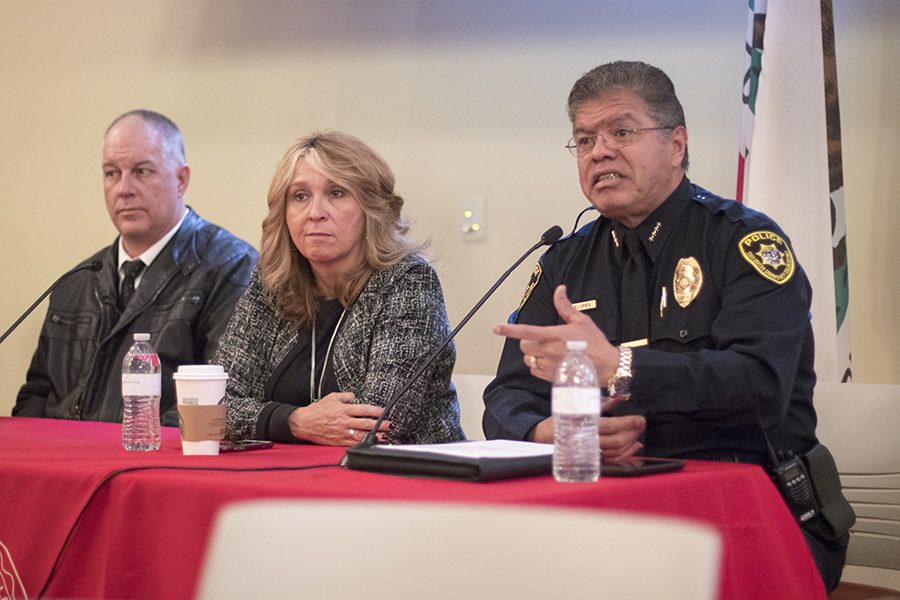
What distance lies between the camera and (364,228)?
3021 millimetres

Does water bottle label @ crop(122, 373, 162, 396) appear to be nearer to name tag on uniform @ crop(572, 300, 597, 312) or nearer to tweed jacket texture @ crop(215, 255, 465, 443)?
tweed jacket texture @ crop(215, 255, 465, 443)

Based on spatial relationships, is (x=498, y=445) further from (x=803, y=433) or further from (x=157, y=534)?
(x=803, y=433)

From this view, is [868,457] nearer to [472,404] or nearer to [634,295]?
[634,295]

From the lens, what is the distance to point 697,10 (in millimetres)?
3695

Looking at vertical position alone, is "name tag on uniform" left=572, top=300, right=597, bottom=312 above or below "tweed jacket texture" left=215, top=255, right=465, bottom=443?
above

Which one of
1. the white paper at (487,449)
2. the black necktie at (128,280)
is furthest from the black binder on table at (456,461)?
the black necktie at (128,280)

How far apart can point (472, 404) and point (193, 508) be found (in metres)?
1.50

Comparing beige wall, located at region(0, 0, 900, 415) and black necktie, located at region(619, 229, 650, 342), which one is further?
beige wall, located at region(0, 0, 900, 415)

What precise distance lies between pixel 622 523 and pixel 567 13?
3.23m

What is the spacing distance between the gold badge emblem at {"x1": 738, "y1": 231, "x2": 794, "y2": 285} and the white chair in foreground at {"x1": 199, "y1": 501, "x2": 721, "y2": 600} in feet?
4.67

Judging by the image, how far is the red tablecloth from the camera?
1.63 metres

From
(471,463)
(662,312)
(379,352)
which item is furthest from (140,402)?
(662,312)

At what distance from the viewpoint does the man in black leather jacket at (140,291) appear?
3770mm

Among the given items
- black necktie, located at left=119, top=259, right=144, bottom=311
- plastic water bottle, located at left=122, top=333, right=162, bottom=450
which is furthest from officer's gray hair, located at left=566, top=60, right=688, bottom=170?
black necktie, located at left=119, top=259, right=144, bottom=311
